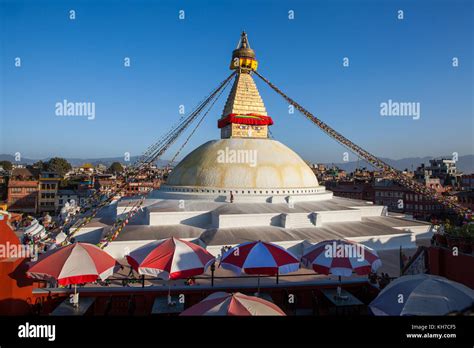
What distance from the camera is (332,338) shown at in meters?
5.06

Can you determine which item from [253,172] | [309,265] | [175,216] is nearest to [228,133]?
[253,172]

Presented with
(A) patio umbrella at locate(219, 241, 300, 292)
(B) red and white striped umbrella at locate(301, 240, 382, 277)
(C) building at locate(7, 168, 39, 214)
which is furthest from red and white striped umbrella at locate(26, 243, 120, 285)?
(C) building at locate(7, 168, 39, 214)

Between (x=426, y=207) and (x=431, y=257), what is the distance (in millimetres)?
46384

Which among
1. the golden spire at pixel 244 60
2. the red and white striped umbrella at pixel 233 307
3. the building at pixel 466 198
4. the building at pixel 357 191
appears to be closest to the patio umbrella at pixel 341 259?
the red and white striped umbrella at pixel 233 307

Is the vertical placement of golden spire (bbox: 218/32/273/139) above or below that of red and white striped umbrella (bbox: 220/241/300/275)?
above

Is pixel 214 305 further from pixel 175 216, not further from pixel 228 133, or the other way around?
pixel 228 133

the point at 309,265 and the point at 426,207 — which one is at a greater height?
the point at 309,265

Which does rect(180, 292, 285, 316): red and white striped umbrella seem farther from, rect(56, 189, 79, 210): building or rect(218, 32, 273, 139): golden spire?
rect(56, 189, 79, 210): building

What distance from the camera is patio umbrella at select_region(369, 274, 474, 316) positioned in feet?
19.8

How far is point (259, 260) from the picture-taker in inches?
356

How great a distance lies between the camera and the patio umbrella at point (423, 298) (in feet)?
19.8

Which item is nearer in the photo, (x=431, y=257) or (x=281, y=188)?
(x=431, y=257)

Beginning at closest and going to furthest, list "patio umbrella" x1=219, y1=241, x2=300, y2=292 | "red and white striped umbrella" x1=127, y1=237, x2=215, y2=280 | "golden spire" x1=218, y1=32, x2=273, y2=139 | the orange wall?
the orange wall < "red and white striped umbrella" x1=127, y1=237, x2=215, y2=280 < "patio umbrella" x1=219, y1=241, x2=300, y2=292 < "golden spire" x1=218, y1=32, x2=273, y2=139

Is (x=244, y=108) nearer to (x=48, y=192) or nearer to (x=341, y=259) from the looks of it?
(x=341, y=259)
